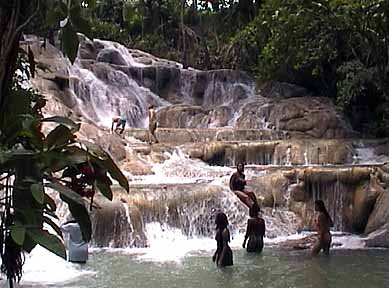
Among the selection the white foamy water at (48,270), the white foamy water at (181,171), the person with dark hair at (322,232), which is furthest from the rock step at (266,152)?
the white foamy water at (48,270)

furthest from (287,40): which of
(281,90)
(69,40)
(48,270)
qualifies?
(69,40)

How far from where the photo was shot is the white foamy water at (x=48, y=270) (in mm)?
10062

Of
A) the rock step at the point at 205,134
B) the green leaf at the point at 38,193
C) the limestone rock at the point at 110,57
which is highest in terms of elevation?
the limestone rock at the point at 110,57

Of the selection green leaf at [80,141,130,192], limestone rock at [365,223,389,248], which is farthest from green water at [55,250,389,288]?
green leaf at [80,141,130,192]

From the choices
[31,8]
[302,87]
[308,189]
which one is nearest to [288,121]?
[302,87]

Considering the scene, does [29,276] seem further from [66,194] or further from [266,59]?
[266,59]

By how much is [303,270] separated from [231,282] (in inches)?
59.3

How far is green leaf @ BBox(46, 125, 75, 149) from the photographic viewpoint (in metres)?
2.85

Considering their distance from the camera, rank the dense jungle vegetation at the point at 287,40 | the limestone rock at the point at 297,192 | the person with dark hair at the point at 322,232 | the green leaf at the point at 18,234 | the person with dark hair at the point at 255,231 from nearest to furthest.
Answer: the green leaf at the point at 18,234
the person with dark hair at the point at 255,231
the person with dark hair at the point at 322,232
the dense jungle vegetation at the point at 287,40
the limestone rock at the point at 297,192

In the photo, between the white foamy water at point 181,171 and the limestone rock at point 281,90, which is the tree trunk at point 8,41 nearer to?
the white foamy water at point 181,171

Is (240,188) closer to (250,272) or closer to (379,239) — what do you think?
(379,239)

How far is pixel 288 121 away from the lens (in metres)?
23.6

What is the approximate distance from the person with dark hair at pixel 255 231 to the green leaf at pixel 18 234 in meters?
9.67

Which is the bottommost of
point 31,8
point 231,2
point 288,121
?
point 288,121
